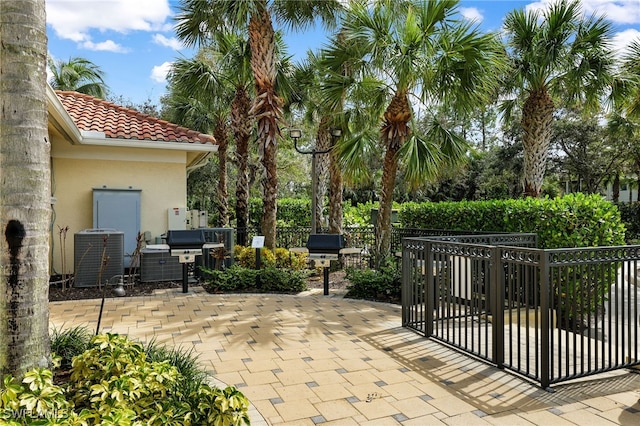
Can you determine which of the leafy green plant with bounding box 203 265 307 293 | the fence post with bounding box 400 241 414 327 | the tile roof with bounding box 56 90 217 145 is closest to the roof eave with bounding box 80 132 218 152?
the tile roof with bounding box 56 90 217 145

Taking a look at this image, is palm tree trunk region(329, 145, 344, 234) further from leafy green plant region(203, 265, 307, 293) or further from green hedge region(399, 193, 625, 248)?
green hedge region(399, 193, 625, 248)

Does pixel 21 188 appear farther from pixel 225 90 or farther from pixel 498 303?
pixel 225 90

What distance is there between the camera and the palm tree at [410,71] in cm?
796

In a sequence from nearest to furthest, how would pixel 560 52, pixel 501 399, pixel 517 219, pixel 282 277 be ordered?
pixel 501 399 < pixel 517 219 < pixel 282 277 < pixel 560 52

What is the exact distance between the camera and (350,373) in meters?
4.23

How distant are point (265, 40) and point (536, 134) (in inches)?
300

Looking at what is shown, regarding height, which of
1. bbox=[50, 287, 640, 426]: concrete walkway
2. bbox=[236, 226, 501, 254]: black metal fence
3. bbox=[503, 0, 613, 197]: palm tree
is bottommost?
bbox=[50, 287, 640, 426]: concrete walkway

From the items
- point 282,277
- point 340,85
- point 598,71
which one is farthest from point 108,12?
point 598,71

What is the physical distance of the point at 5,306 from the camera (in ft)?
8.70

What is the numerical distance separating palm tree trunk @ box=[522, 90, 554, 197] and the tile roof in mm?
8470

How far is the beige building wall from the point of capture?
31.7ft

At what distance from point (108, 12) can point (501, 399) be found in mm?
10977

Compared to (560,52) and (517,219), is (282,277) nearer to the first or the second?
(517,219)

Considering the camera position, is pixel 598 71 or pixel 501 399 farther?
pixel 598 71
